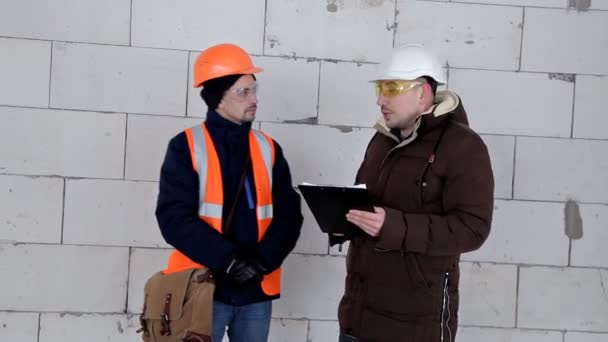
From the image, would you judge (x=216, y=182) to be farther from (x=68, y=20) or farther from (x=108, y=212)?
(x=68, y=20)

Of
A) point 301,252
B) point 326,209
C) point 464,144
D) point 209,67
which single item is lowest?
point 301,252

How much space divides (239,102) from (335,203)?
0.64 m

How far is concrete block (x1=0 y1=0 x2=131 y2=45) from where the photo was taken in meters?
3.49

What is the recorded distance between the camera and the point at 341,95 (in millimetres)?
3619

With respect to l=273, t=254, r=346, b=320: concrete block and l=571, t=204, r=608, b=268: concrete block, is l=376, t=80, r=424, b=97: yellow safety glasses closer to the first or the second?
l=273, t=254, r=346, b=320: concrete block

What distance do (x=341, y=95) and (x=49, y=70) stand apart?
51.2 inches

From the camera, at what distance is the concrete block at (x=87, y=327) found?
11.8ft

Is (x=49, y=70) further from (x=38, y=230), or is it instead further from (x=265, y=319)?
(x=265, y=319)

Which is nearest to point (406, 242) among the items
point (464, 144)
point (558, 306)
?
point (464, 144)

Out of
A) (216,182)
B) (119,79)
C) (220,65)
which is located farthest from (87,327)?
(220,65)

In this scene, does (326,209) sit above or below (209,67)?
below

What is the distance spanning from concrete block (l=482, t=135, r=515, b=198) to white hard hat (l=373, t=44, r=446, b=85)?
1.16 metres

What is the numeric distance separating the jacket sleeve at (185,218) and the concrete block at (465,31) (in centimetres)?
131

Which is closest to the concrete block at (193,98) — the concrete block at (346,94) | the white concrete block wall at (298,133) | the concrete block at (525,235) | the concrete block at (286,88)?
the white concrete block wall at (298,133)
